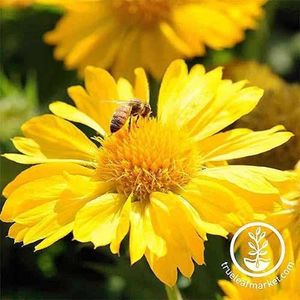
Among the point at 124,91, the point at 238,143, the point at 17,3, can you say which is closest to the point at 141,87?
the point at 124,91

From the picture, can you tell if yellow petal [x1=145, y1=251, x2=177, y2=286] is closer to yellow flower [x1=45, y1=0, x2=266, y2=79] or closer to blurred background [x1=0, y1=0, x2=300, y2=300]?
blurred background [x1=0, y1=0, x2=300, y2=300]

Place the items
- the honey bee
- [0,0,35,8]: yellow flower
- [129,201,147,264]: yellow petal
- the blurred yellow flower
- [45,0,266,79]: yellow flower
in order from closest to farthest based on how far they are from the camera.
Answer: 1. [129,201,147,264]: yellow petal
2. the honey bee
3. the blurred yellow flower
4. [45,0,266,79]: yellow flower
5. [0,0,35,8]: yellow flower

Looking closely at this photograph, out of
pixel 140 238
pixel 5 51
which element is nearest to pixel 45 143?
pixel 140 238

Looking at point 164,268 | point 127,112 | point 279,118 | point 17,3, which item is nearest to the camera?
point 164,268

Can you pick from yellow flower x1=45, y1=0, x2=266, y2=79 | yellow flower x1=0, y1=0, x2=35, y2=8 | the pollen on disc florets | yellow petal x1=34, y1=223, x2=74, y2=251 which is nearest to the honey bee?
the pollen on disc florets

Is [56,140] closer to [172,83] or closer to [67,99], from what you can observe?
[172,83]
